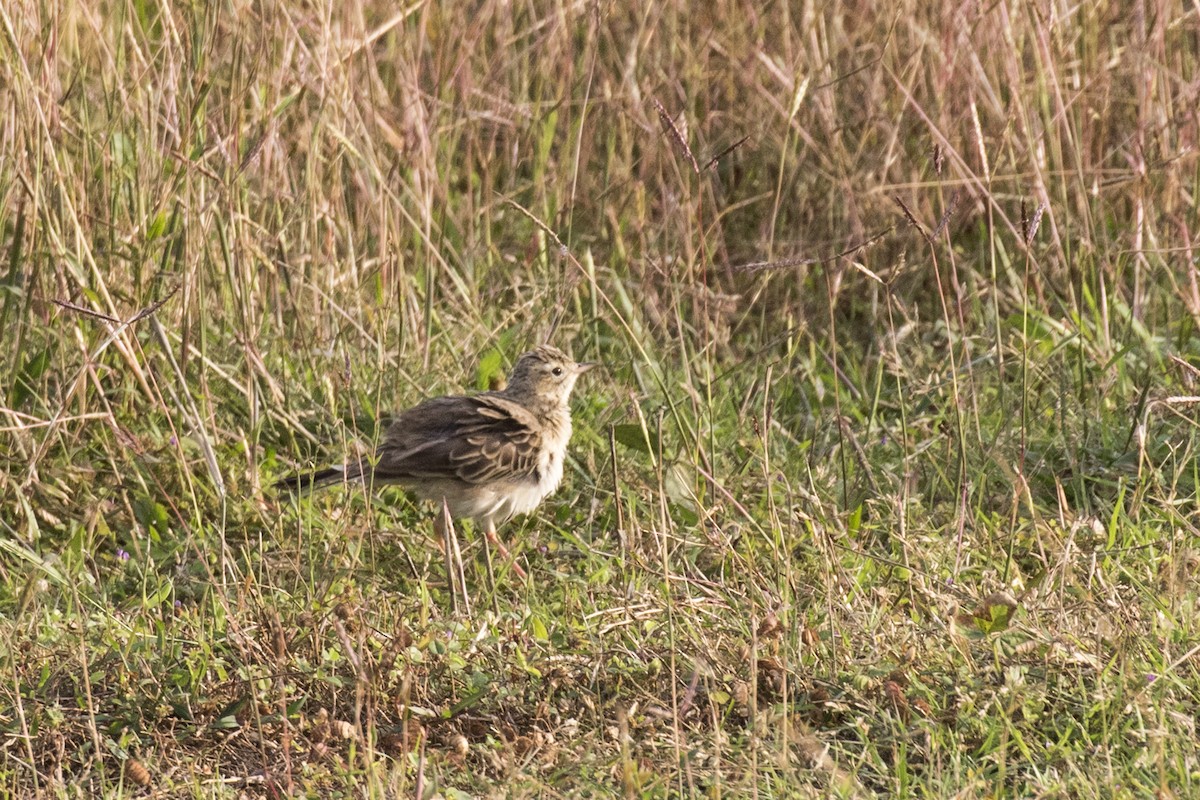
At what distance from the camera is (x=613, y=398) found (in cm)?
585

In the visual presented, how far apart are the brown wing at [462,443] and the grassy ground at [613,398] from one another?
10.0 inches

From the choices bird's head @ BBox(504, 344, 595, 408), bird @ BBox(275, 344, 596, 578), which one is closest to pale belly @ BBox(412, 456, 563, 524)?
bird @ BBox(275, 344, 596, 578)

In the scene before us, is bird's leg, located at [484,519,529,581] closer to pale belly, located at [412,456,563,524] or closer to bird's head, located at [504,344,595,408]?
pale belly, located at [412,456,563,524]

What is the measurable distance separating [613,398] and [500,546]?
3.34 feet

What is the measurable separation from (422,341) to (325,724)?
2526mm

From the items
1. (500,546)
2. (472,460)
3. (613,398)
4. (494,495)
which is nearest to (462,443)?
(472,460)

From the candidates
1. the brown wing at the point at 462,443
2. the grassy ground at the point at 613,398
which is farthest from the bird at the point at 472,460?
the grassy ground at the point at 613,398

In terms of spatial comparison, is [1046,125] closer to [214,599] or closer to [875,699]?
[875,699]

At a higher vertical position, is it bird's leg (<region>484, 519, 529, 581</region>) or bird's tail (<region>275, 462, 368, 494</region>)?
bird's tail (<region>275, 462, 368, 494</region>)

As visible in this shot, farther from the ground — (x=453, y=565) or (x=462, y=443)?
(x=462, y=443)

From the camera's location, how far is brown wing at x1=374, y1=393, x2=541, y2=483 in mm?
5051

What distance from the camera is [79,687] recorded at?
3.91m

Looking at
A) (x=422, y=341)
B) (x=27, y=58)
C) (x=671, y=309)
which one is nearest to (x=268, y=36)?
(x=27, y=58)

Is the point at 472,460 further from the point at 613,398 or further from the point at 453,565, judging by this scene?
the point at 613,398
